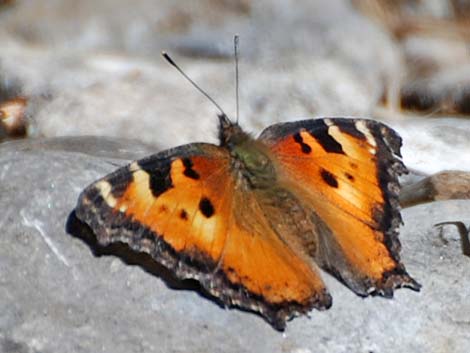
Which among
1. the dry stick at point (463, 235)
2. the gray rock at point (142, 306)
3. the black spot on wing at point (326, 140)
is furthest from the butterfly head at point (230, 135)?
the dry stick at point (463, 235)

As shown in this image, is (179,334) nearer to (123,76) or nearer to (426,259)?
(426,259)

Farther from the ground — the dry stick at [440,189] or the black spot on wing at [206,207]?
the black spot on wing at [206,207]

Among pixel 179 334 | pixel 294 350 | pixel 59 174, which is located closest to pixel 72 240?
pixel 59 174

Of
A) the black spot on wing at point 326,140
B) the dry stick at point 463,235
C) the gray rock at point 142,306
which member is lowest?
the gray rock at point 142,306

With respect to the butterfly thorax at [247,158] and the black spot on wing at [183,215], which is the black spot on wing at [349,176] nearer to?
the butterfly thorax at [247,158]

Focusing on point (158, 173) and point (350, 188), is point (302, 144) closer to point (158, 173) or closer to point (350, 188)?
point (350, 188)

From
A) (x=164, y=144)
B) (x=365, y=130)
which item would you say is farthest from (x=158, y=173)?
(x=164, y=144)
